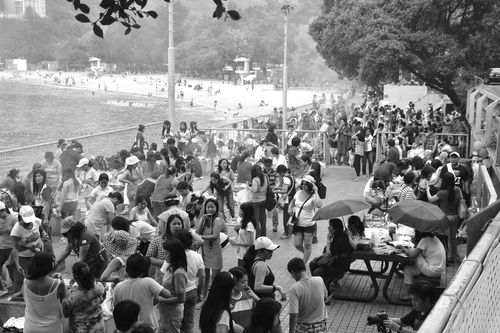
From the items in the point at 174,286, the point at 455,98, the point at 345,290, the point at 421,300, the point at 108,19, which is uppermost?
the point at 108,19

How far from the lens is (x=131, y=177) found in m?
12.8

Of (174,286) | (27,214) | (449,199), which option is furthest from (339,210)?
(27,214)

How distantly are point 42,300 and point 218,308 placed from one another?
60.8 inches

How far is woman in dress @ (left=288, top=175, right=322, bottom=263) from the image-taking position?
10367 millimetres

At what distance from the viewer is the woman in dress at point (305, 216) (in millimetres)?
10367

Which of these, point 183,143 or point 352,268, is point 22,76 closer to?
point 183,143

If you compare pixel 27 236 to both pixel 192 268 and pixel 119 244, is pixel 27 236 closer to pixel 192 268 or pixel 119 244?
pixel 119 244

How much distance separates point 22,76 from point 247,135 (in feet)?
394

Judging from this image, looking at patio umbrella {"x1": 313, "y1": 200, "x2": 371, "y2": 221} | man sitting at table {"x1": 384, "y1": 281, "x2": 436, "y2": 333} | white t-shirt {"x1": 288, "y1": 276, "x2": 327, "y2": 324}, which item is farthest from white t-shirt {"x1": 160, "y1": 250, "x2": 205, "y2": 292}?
patio umbrella {"x1": 313, "y1": 200, "x2": 371, "y2": 221}

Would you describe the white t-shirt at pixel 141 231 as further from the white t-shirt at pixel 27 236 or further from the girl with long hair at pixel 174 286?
the girl with long hair at pixel 174 286

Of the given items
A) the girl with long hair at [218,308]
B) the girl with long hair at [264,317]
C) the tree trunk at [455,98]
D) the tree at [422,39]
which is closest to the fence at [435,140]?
the tree at [422,39]

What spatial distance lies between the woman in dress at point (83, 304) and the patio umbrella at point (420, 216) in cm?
388

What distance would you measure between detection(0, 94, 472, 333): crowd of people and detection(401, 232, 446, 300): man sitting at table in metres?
0.01

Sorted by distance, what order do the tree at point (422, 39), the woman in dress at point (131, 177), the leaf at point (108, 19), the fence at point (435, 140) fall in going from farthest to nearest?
the tree at point (422, 39)
the fence at point (435, 140)
the woman in dress at point (131, 177)
the leaf at point (108, 19)
